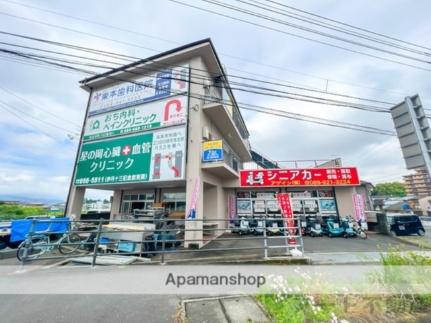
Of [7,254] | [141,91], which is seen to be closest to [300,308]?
[7,254]

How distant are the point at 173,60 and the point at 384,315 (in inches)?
448

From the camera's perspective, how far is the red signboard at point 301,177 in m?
12.0

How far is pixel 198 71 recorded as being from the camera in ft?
31.0

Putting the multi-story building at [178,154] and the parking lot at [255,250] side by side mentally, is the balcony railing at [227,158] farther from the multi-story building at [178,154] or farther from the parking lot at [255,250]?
the parking lot at [255,250]

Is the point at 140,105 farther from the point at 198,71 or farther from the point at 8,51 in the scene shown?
the point at 8,51

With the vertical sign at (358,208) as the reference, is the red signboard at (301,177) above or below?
above

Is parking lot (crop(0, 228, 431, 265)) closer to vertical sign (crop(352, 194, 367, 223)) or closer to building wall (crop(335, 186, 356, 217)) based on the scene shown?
vertical sign (crop(352, 194, 367, 223))

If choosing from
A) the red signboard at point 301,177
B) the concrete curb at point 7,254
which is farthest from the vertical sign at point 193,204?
the concrete curb at point 7,254

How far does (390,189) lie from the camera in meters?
61.2

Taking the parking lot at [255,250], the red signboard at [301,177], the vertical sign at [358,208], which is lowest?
the parking lot at [255,250]

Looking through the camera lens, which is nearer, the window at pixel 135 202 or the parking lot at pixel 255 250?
the parking lot at pixel 255 250

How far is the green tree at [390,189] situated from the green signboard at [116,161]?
75.1 metres

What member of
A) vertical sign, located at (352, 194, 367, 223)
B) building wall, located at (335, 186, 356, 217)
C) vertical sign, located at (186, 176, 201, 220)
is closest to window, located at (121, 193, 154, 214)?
vertical sign, located at (186, 176, 201, 220)

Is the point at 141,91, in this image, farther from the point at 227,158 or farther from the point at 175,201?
the point at 175,201
